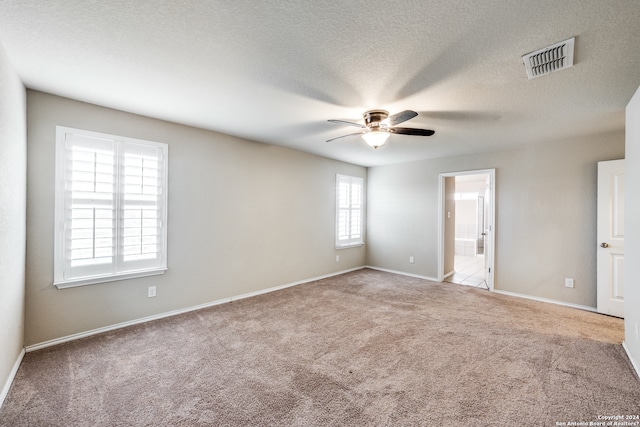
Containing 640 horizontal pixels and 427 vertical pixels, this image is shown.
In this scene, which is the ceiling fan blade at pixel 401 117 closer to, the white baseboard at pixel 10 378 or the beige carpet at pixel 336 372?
the beige carpet at pixel 336 372

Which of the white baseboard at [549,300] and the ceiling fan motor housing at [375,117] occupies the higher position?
the ceiling fan motor housing at [375,117]

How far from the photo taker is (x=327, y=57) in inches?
76.5

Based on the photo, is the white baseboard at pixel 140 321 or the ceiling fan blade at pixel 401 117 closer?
the ceiling fan blade at pixel 401 117

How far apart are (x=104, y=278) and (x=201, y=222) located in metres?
1.18

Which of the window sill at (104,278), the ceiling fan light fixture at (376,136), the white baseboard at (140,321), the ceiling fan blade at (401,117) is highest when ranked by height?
the ceiling fan blade at (401,117)

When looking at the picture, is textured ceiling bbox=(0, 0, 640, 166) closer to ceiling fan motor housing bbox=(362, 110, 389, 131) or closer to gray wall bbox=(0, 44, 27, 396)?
ceiling fan motor housing bbox=(362, 110, 389, 131)

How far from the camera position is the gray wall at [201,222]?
2.58 m

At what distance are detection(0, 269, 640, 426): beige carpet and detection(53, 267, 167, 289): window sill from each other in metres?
0.56

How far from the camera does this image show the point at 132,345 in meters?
2.64

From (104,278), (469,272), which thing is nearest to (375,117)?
(104,278)

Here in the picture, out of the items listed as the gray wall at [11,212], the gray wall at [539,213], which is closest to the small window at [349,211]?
the gray wall at [539,213]

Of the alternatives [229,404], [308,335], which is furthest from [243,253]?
[229,404]

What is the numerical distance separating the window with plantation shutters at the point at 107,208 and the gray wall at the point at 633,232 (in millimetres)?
4670

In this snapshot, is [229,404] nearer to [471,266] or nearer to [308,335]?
[308,335]
